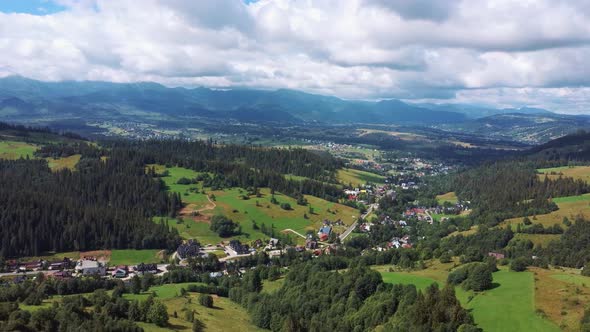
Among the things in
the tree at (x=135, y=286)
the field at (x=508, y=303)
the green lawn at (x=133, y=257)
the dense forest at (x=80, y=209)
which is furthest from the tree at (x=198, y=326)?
the dense forest at (x=80, y=209)

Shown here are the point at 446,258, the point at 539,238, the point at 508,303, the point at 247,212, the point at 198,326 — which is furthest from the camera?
the point at 247,212

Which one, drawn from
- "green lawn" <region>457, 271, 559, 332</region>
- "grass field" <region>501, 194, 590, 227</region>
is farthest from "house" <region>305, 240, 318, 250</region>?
"green lawn" <region>457, 271, 559, 332</region>

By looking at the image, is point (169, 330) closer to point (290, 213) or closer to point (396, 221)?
point (290, 213)

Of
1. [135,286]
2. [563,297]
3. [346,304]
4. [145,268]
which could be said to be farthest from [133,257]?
[563,297]

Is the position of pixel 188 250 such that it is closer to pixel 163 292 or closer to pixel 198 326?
pixel 163 292

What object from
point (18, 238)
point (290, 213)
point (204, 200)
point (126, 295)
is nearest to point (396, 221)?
point (290, 213)

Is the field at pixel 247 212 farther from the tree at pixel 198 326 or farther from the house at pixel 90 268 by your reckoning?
the tree at pixel 198 326
